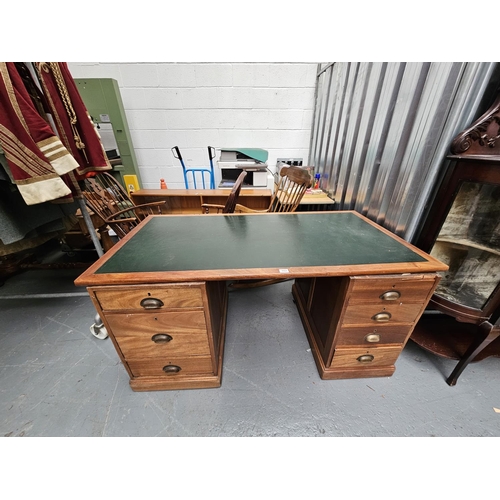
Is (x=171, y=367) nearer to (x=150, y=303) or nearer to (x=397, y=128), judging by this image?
(x=150, y=303)

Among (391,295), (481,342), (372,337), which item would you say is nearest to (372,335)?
(372,337)

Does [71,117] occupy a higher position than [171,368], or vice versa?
[71,117]

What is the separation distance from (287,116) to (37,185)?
8.71 feet

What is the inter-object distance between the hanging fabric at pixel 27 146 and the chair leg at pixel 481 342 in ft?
7.03

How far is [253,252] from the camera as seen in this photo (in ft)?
2.98

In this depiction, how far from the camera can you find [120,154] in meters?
2.52

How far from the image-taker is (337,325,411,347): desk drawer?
0.97 m

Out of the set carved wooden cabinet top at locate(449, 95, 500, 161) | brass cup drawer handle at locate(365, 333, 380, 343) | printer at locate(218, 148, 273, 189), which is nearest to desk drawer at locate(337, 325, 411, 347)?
brass cup drawer handle at locate(365, 333, 380, 343)

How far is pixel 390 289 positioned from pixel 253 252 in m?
0.62

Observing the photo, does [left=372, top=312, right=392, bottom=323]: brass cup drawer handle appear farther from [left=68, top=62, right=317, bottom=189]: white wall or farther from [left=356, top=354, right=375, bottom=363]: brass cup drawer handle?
[left=68, top=62, right=317, bottom=189]: white wall

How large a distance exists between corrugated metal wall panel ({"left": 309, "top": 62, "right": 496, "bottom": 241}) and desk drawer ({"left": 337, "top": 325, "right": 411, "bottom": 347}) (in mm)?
580

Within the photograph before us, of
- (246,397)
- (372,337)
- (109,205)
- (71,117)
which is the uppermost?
(71,117)

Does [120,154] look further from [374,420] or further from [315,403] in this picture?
[374,420]

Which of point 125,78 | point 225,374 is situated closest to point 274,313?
point 225,374
